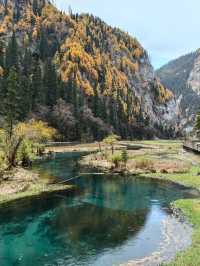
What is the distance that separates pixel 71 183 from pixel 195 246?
37.7m

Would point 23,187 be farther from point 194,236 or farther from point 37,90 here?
point 37,90

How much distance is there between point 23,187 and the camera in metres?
63.1

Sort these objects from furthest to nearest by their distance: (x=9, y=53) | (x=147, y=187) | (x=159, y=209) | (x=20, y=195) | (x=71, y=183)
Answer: (x=9, y=53) < (x=71, y=183) < (x=147, y=187) < (x=20, y=195) < (x=159, y=209)

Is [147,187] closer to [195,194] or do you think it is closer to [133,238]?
[195,194]

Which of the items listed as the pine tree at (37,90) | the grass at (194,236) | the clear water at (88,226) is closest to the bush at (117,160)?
the clear water at (88,226)

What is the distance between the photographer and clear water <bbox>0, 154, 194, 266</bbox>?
34.6 meters

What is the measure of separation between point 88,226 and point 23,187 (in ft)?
72.9

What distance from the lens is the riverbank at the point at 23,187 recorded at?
5762cm

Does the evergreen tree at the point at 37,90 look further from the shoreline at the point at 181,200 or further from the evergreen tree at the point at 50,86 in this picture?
the shoreline at the point at 181,200

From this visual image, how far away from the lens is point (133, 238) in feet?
130

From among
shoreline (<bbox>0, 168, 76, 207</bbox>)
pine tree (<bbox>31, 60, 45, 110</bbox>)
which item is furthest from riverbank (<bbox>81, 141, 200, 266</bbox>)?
pine tree (<bbox>31, 60, 45, 110</bbox>)

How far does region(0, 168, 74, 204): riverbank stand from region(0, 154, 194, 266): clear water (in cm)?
283

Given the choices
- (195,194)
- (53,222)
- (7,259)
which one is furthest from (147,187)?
(7,259)

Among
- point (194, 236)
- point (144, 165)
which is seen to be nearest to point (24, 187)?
point (144, 165)
